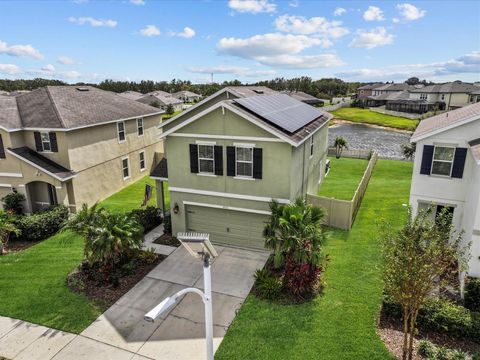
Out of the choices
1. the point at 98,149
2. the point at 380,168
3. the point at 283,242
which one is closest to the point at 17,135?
the point at 98,149

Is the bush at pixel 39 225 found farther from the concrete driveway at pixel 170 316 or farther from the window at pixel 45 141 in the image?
the concrete driveway at pixel 170 316

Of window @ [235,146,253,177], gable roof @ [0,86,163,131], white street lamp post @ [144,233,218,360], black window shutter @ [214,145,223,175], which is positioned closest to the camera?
white street lamp post @ [144,233,218,360]

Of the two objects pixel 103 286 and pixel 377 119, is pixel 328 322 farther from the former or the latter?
pixel 377 119

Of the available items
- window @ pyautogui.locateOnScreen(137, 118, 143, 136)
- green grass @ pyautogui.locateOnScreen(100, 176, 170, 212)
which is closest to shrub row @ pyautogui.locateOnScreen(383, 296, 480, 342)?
green grass @ pyautogui.locateOnScreen(100, 176, 170, 212)

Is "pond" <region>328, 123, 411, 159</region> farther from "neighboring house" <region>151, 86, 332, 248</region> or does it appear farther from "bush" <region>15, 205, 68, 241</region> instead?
"bush" <region>15, 205, 68, 241</region>

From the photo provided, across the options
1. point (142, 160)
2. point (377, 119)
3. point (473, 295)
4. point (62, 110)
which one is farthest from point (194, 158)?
point (377, 119)
